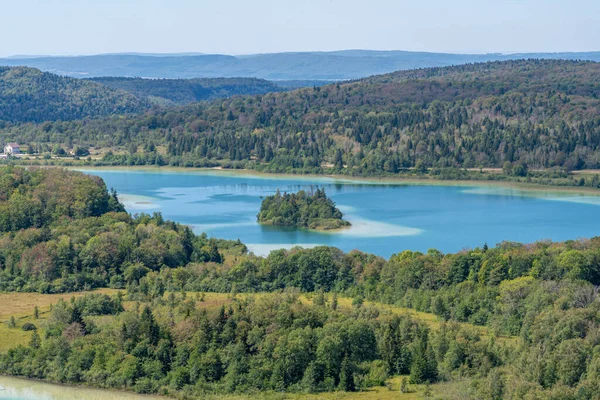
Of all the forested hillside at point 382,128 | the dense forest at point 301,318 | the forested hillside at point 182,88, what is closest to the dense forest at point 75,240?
the dense forest at point 301,318

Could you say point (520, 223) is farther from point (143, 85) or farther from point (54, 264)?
point (143, 85)

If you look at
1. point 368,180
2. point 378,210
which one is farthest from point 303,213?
point 368,180

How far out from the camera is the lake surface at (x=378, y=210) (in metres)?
43.2

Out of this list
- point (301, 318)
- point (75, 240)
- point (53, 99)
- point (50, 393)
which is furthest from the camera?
point (53, 99)

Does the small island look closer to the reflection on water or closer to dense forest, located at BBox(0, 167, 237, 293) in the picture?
dense forest, located at BBox(0, 167, 237, 293)

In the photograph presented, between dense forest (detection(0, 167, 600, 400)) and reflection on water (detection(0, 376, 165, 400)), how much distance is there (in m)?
0.27

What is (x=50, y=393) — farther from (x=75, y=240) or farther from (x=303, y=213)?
(x=303, y=213)

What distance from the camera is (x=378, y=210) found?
51.9 metres

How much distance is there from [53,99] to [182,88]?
40258 millimetres

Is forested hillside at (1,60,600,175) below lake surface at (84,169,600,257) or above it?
above

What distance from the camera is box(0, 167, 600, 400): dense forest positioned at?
23062mm

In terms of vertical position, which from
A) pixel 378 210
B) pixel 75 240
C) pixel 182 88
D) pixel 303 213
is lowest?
pixel 378 210

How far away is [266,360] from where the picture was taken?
23516 millimetres

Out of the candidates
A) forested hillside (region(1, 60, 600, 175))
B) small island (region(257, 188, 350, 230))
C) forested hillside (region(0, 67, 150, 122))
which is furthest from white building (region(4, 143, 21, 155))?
small island (region(257, 188, 350, 230))
